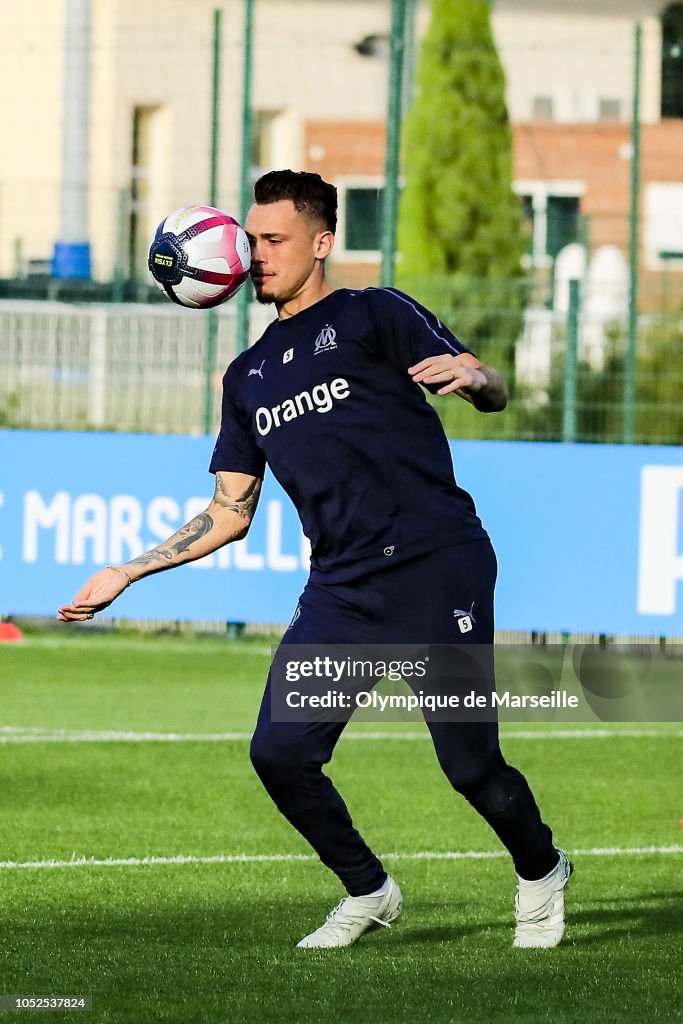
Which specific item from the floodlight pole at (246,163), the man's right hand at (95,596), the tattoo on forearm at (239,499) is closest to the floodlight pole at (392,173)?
the floodlight pole at (246,163)

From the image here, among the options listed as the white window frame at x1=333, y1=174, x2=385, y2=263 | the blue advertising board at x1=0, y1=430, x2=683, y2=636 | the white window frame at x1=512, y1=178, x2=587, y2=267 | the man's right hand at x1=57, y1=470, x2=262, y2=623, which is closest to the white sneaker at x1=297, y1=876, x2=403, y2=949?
the man's right hand at x1=57, y1=470, x2=262, y2=623

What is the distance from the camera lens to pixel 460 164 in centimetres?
2002

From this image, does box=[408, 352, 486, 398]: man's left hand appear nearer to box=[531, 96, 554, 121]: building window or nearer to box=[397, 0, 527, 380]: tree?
box=[397, 0, 527, 380]: tree

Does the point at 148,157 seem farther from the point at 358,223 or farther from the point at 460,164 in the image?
the point at 460,164

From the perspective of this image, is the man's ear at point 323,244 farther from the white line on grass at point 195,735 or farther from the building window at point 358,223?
the building window at point 358,223

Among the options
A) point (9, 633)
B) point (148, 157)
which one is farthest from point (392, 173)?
point (148, 157)

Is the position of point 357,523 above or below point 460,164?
below

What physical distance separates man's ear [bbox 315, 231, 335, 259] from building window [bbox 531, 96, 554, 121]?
29628 millimetres

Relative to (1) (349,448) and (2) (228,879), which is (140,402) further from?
(1) (349,448)

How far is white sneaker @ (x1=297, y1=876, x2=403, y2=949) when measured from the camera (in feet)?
19.5

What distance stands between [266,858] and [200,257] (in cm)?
249

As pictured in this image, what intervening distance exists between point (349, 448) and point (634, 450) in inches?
288

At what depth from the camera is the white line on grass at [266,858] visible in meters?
7.23

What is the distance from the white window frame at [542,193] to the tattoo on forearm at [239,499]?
19.5 m
